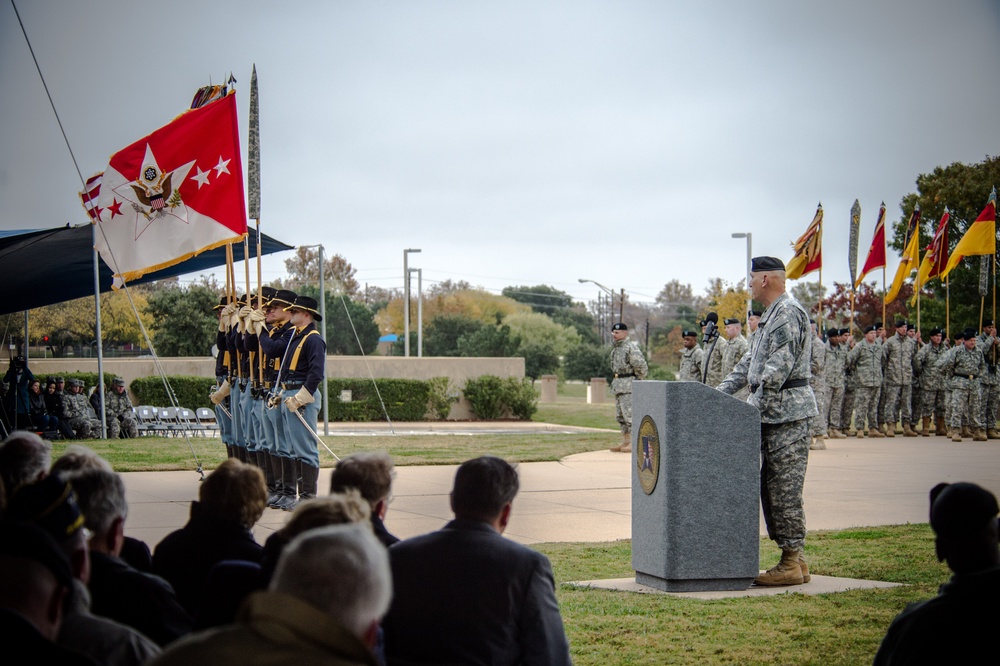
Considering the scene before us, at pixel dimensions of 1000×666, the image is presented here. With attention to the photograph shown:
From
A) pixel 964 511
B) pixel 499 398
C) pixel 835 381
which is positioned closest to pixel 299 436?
pixel 964 511

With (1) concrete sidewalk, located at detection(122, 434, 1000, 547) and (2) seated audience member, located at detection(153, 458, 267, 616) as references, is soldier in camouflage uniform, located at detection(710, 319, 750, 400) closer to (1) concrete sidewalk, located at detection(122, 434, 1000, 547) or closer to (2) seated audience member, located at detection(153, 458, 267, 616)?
(1) concrete sidewalk, located at detection(122, 434, 1000, 547)

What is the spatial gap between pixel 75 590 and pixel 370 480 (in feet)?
4.75

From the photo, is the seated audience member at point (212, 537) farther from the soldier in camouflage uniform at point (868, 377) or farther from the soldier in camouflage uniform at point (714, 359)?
the soldier in camouflage uniform at point (868, 377)

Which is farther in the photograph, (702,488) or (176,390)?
(176,390)

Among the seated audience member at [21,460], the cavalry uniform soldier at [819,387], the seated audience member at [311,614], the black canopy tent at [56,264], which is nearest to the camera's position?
the seated audience member at [311,614]

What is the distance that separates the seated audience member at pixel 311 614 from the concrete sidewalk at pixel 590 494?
706 cm

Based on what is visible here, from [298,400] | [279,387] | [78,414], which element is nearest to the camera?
[298,400]

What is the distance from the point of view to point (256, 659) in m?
1.92

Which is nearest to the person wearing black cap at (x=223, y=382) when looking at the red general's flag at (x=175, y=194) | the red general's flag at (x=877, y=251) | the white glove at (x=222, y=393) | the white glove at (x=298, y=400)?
the white glove at (x=222, y=393)

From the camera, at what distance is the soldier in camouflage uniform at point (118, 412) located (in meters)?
21.5

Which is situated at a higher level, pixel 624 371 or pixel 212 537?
pixel 624 371

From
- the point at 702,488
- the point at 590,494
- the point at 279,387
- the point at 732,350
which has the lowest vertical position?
the point at 590,494

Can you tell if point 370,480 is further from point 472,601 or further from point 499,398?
point 499,398

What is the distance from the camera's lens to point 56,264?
15500mm
